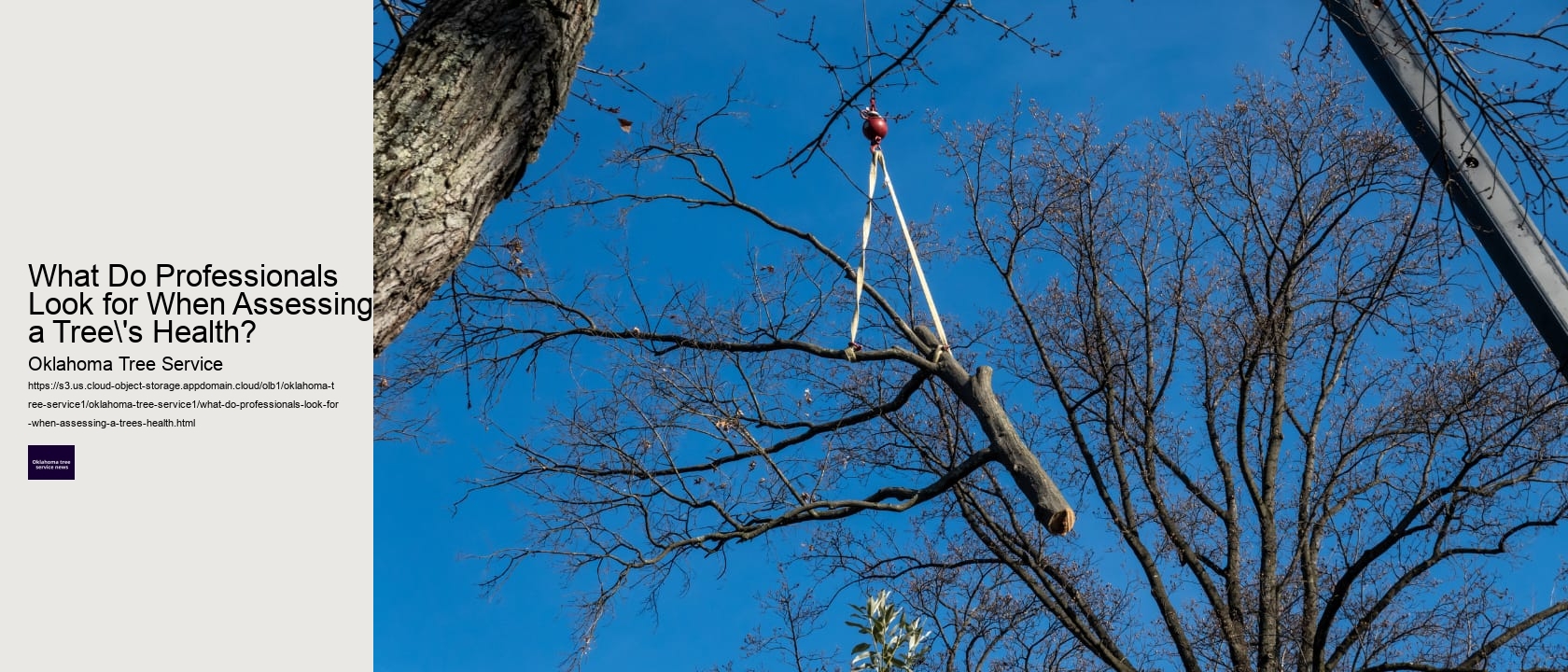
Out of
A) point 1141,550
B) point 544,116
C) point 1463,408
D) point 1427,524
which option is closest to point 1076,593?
point 1141,550

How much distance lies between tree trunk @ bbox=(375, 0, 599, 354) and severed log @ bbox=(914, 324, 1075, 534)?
2.75 meters

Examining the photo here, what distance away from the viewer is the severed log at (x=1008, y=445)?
14.4 ft

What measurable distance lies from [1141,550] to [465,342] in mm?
3976

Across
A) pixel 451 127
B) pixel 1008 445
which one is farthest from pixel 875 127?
pixel 451 127
